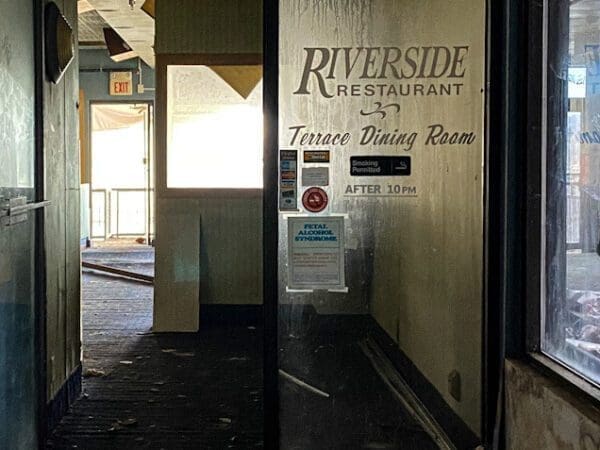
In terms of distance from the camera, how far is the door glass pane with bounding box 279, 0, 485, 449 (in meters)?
2.50

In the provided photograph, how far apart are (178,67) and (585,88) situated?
422 centimetres

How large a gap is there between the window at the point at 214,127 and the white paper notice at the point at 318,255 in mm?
3335

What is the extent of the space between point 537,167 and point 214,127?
3.98 metres

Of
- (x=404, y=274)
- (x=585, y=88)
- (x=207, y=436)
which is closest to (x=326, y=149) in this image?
(x=404, y=274)

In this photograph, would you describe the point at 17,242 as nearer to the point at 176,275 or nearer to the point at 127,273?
the point at 176,275

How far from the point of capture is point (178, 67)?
5762 millimetres

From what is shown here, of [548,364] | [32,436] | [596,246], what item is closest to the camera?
[596,246]

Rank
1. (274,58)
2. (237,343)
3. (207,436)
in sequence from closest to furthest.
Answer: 1. (274,58)
2. (207,436)
3. (237,343)

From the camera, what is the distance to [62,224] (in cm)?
367

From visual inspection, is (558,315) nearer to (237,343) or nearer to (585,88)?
(585,88)

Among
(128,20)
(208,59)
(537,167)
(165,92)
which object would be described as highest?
(128,20)

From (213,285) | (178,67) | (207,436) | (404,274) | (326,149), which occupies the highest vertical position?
(178,67)

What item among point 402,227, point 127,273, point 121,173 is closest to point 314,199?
point 402,227

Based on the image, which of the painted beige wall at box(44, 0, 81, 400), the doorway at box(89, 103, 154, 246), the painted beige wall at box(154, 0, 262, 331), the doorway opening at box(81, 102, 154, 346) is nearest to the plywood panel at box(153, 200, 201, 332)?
the painted beige wall at box(154, 0, 262, 331)
